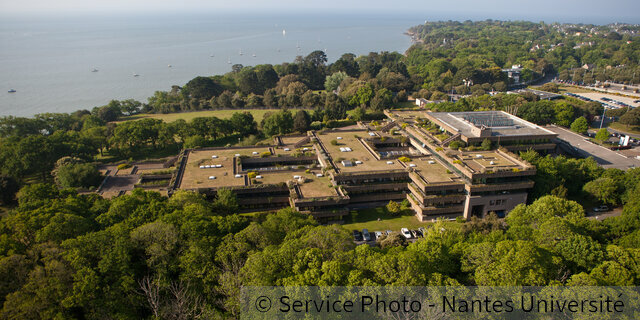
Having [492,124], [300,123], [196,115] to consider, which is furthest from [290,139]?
[196,115]

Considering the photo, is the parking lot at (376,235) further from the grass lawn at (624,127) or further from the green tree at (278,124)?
the grass lawn at (624,127)

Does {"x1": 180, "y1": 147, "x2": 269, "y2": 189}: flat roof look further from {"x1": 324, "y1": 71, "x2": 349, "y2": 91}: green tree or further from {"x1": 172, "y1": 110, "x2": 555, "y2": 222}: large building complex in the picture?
{"x1": 324, "y1": 71, "x2": 349, "y2": 91}: green tree

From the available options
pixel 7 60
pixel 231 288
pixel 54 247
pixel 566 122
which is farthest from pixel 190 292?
pixel 7 60

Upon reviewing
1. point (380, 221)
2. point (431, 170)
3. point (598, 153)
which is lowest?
point (380, 221)

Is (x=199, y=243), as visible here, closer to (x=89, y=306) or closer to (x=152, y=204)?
(x=89, y=306)

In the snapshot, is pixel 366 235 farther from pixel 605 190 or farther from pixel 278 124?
pixel 278 124

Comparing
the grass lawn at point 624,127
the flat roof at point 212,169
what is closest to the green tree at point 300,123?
the flat roof at point 212,169
